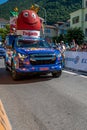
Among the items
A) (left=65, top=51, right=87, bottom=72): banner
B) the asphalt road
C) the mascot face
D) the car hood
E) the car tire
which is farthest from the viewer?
the mascot face

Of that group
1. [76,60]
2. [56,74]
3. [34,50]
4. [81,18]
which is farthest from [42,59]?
[81,18]

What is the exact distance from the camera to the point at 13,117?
613 centimetres

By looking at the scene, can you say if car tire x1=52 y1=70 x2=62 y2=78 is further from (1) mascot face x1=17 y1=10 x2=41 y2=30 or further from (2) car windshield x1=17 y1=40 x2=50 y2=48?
(1) mascot face x1=17 y1=10 x2=41 y2=30

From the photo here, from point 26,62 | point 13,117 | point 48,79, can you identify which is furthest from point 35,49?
point 13,117

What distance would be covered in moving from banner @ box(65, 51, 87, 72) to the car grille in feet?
11.4

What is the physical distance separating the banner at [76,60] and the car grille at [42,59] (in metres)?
3.48

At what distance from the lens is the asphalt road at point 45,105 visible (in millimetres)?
5617

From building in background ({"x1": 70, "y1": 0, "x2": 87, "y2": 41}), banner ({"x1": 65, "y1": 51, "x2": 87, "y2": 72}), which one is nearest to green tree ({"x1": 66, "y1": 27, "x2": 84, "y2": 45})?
building in background ({"x1": 70, "y1": 0, "x2": 87, "y2": 41})

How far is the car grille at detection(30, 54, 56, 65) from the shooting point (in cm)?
1134

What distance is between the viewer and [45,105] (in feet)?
23.6

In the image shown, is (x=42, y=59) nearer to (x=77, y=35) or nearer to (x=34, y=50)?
(x=34, y=50)

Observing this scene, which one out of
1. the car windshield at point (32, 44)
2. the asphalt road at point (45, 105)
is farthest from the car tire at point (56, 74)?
the car windshield at point (32, 44)

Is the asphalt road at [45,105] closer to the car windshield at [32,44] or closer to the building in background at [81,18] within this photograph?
the car windshield at [32,44]

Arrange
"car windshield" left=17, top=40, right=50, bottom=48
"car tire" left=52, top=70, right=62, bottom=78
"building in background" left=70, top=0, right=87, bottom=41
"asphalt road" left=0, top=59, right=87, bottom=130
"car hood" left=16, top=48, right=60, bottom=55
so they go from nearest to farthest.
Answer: "asphalt road" left=0, top=59, right=87, bottom=130 → "car hood" left=16, top=48, right=60, bottom=55 → "car tire" left=52, top=70, right=62, bottom=78 → "car windshield" left=17, top=40, right=50, bottom=48 → "building in background" left=70, top=0, right=87, bottom=41
